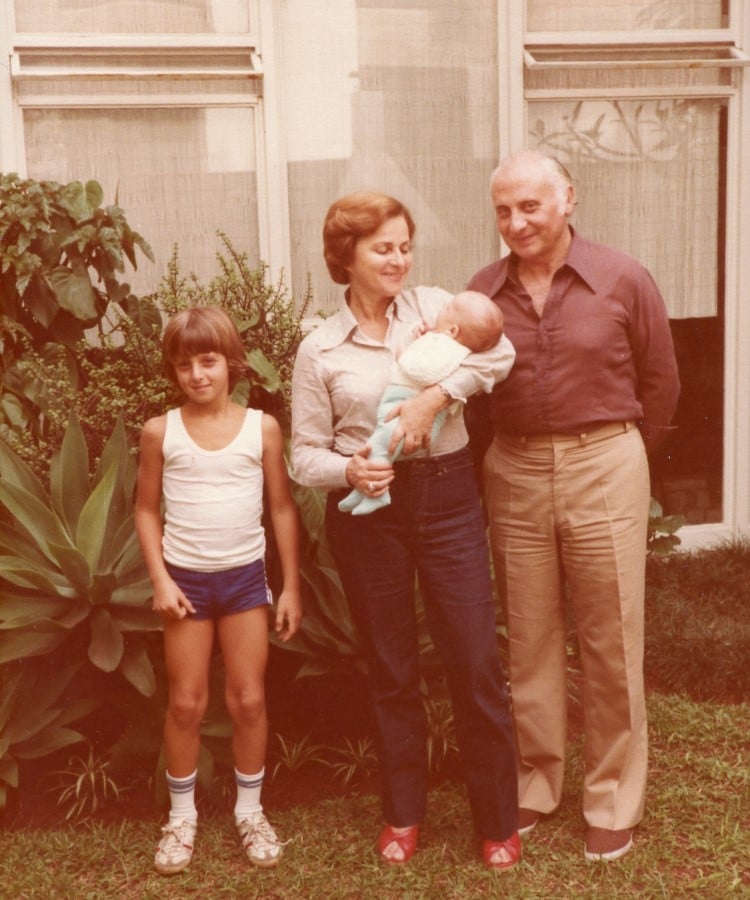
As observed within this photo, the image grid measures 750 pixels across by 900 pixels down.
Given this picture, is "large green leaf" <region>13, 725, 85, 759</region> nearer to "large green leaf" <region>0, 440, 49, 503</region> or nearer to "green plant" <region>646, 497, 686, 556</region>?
"large green leaf" <region>0, 440, 49, 503</region>

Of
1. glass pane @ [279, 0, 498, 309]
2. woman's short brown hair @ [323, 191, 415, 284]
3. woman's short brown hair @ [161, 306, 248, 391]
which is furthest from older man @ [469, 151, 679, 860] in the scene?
glass pane @ [279, 0, 498, 309]

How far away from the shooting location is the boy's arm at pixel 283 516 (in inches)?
140

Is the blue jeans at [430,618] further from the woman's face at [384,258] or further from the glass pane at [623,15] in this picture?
the glass pane at [623,15]

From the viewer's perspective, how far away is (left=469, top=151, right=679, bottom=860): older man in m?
3.42

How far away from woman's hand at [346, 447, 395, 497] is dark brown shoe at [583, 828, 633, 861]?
1.37 m

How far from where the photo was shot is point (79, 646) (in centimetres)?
405

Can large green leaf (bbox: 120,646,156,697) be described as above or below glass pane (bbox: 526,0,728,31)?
below

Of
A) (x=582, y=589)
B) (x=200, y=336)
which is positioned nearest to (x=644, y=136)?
(x=582, y=589)

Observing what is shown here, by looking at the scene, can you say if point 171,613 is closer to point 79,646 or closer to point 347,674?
point 79,646

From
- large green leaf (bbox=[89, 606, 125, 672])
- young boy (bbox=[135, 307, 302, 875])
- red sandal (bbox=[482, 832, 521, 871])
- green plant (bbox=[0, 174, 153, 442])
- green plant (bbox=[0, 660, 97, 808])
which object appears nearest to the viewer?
young boy (bbox=[135, 307, 302, 875])

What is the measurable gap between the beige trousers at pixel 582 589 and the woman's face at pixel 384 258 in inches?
26.0

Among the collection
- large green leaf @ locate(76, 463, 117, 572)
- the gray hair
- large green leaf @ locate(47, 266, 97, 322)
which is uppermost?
the gray hair

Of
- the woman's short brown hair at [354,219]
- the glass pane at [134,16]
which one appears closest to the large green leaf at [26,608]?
the woman's short brown hair at [354,219]

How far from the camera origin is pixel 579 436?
137 inches
